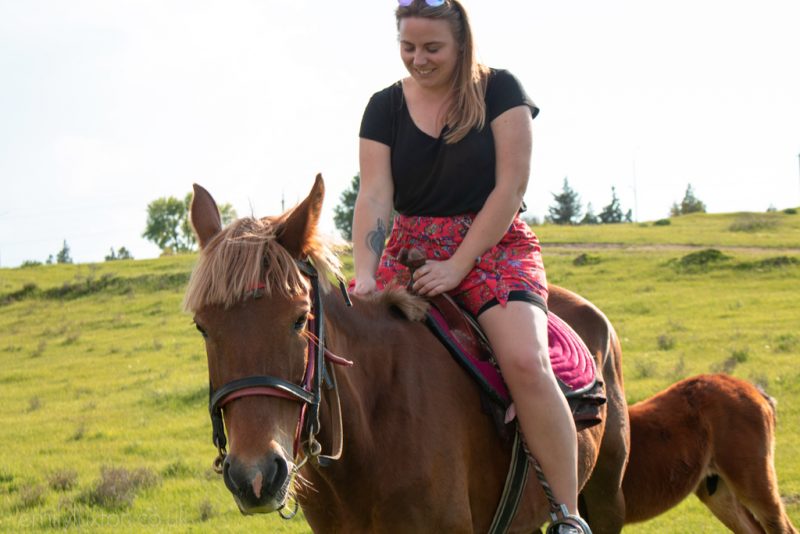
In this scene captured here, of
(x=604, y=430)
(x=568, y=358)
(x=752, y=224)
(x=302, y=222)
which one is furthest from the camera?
(x=752, y=224)

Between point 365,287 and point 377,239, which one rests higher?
point 377,239

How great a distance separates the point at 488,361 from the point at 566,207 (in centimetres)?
6039

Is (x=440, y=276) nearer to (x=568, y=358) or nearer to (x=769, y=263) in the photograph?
(x=568, y=358)

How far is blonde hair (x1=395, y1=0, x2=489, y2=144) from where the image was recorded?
372 centimetres

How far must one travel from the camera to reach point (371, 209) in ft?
12.9

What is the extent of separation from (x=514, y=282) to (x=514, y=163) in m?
0.52

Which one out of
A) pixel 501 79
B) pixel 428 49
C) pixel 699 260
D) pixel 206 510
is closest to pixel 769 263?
pixel 699 260

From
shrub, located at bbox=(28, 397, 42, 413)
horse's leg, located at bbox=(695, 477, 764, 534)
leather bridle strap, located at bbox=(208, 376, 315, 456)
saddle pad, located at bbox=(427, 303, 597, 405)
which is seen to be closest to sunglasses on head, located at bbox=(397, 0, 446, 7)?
saddle pad, located at bbox=(427, 303, 597, 405)

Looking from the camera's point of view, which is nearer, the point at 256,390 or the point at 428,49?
the point at 256,390

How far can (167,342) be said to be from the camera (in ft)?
65.4

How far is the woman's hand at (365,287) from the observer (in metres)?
3.71

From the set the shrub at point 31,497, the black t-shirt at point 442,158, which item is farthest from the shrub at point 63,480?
the black t-shirt at point 442,158

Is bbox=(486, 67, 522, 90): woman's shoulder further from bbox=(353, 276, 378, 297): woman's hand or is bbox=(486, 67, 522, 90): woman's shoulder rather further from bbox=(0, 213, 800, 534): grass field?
bbox=(0, 213, 800, 534): grass field

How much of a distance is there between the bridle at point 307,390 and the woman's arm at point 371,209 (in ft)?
2.38
